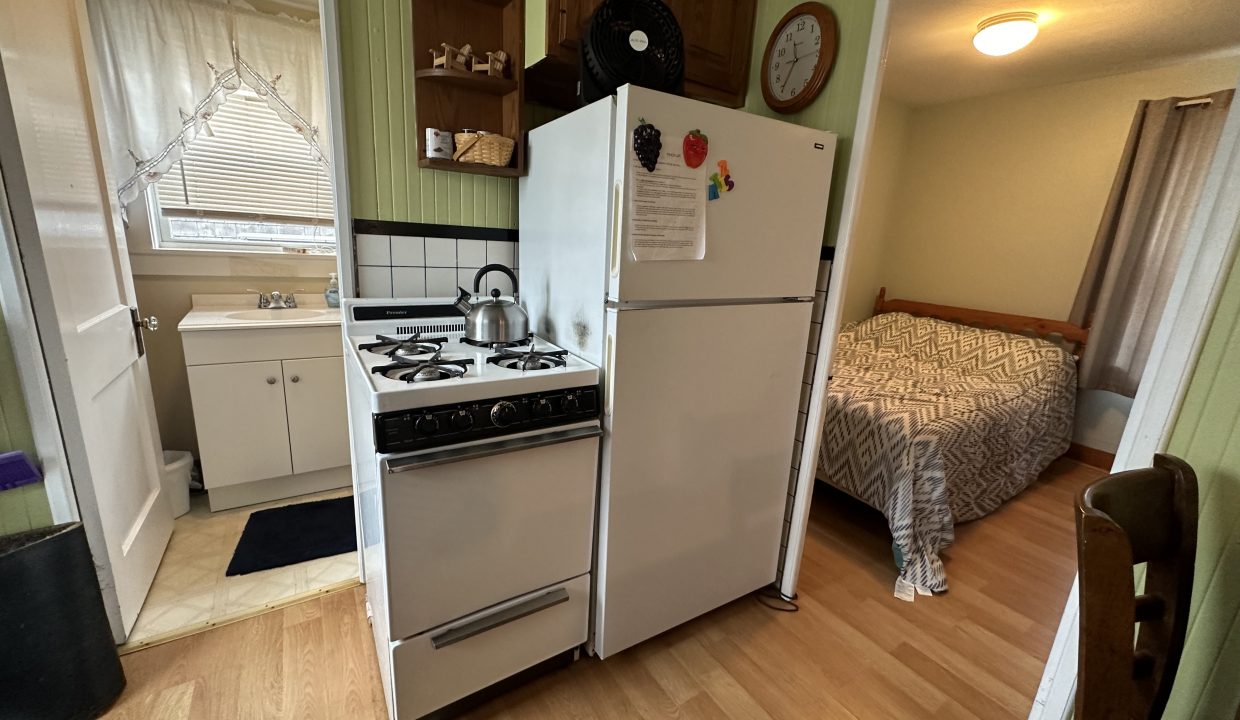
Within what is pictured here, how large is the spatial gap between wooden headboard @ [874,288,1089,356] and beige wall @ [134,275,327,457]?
4.30 metres

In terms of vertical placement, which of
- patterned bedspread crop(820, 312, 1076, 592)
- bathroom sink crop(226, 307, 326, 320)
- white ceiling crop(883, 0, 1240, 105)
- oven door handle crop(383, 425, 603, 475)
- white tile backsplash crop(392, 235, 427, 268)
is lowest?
patterned bedspread crop(820, 312, 1076, 592)

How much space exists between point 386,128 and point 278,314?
140 centimetres

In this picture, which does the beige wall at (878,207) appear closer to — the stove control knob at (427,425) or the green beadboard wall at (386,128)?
the green beadboard wall at (386,128)

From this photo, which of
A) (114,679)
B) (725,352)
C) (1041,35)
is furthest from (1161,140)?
(114,679)

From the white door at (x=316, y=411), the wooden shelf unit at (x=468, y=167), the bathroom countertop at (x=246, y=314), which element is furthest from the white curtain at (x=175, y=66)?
the wooden shelf unit at (x=468, y=167)

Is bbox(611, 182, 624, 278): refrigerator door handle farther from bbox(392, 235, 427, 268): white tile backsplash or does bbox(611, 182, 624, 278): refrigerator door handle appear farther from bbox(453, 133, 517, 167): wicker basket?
bbox(392, 235, 427, 268): white tile backsplash

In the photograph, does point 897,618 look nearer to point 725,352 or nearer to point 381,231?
point 725,352

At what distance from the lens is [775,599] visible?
1865 millimetres

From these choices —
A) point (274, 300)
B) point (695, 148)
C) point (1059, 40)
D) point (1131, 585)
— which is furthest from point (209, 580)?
point (1059, 40)

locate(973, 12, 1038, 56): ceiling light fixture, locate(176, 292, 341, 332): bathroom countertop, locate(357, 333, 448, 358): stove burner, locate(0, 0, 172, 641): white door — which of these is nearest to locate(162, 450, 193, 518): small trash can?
locate(0, 0, 172, 641): white door

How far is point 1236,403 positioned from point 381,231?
2061mm

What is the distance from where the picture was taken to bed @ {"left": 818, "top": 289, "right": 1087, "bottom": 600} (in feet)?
6.42

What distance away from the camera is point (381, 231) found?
158 centimetres

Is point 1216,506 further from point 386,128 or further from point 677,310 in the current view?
point 386,128
